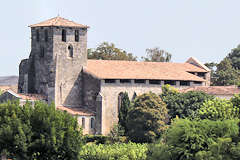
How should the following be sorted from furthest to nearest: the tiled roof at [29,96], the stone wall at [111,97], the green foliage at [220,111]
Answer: the stone wall at [111,97] → the tiled roof at [29,96] → the green foliage at [220,111]

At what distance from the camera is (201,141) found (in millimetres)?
84562

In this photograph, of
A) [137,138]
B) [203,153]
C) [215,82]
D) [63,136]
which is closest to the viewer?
[203,153]

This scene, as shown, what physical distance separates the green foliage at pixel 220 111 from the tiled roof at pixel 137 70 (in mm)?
19445

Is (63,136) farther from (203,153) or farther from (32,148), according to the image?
(203,153)

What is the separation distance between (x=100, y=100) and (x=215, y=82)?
3512cm

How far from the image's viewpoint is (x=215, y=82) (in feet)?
481

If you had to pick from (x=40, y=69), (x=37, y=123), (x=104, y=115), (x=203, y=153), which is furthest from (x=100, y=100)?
(x=203, y=153)

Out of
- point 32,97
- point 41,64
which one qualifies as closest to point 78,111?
point 32,97

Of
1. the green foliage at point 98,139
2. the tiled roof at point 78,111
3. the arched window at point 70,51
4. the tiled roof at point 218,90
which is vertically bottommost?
the green foliage at point 98,139

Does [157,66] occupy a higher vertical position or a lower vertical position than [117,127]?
higher

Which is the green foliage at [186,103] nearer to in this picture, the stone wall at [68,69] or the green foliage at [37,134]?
the stone wall at [68,69]


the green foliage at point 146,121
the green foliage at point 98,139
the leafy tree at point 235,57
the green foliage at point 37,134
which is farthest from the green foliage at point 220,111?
the leafy tree at point 235,57

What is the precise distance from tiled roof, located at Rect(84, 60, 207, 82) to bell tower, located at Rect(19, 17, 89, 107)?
251cm

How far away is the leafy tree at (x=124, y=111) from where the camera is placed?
4589 inches
